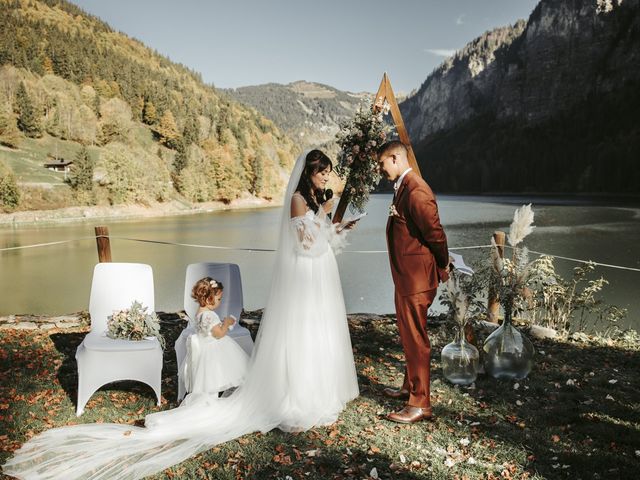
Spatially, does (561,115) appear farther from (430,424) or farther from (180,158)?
(430,424)

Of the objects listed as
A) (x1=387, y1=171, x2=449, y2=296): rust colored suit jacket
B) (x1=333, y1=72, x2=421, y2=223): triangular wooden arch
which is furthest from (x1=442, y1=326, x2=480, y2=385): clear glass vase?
(x1=333, y1=72, x2=421, y2=223): triangular wooden arch

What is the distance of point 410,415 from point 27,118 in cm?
7058

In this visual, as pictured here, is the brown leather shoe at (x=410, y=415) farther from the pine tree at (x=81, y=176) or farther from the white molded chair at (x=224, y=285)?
the pine tree at (x=81, y=176)

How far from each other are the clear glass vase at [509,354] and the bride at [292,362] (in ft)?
5.31


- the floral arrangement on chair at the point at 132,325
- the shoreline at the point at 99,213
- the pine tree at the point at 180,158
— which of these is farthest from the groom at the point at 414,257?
the pine tree at the point at 180,158

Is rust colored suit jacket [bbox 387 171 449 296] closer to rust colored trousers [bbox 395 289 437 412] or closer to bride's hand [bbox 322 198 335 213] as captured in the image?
rust colored trousers [bbox 395 289 437 412]

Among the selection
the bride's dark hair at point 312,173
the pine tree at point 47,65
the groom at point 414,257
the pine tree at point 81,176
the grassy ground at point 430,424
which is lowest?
the grassy ground at point 430,424

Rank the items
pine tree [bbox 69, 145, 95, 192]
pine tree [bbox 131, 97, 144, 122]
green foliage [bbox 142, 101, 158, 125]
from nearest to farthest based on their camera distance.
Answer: pine tree [bbox 69, 145, 95, 192]
green foliage [bbox 142, 101, 158, 125]
pine tree [bbox 131, 97, 144, 122]

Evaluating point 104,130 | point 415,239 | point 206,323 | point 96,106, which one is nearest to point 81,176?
point 104,130

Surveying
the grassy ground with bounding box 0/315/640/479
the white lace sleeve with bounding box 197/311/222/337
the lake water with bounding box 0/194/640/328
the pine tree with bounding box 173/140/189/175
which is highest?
the pine tree with bounding box 173/140/189/175

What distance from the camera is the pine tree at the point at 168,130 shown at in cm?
8125

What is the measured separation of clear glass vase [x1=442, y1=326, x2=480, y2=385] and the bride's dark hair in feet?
6.68

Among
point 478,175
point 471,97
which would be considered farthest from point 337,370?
point 471,97

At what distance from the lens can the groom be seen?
3.61m
